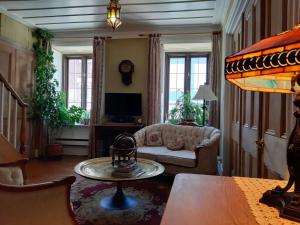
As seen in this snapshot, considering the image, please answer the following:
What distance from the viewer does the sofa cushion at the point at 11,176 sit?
7.30ft

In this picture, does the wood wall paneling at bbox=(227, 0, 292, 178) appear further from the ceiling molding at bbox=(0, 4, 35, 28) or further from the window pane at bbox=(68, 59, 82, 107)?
the window pane at bbox=(68, 59, 82, 107)

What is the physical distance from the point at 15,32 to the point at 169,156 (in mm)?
3863

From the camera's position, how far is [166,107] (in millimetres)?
5855

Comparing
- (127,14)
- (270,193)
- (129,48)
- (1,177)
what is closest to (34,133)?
(129,48)

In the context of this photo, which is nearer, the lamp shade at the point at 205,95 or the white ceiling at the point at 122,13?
the white ceiling at the point at 122,13

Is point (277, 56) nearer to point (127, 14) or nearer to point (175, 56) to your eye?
point (127, 14)

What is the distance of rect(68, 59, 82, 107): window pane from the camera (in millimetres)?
6379

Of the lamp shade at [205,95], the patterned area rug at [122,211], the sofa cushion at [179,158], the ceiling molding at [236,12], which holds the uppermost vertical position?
the ceiling molding at [236,12]

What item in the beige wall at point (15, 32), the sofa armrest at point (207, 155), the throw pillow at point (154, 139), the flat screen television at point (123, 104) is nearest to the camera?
the sofa armrest at point (207, 155)

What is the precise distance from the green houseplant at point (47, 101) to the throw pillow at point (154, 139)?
1976 millimetres

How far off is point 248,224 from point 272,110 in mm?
1202

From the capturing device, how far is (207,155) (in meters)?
3.78

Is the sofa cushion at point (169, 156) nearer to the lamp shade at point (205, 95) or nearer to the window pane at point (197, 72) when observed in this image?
the lamp shade at point (205, 95)

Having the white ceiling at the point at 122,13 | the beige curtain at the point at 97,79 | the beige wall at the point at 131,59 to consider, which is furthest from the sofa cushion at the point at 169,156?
the white ceiling at the point at 122,13
